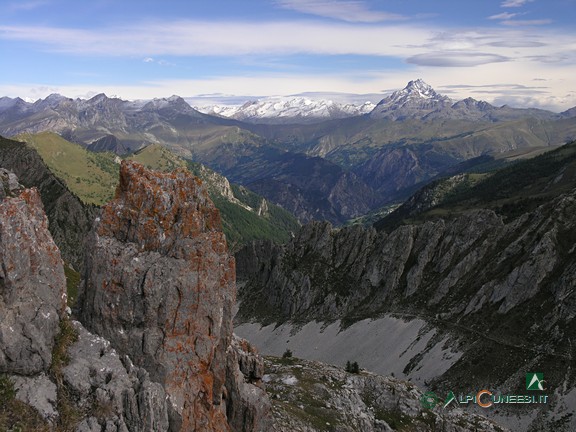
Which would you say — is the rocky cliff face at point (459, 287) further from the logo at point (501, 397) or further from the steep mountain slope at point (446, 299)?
the logo at point (501, 397)

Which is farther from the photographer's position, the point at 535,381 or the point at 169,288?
the point at 535,381

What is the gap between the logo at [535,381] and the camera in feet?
246

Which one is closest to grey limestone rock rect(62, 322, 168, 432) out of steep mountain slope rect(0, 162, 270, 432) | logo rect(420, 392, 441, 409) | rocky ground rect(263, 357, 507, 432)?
steep mountain slope rect(0, 162, 270, 432)

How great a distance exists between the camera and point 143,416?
25359 mm

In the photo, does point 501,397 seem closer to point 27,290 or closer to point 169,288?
point 169,288

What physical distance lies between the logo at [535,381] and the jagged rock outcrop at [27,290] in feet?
238

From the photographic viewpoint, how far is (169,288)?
29391mm

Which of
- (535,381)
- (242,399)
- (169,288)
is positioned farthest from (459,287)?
(169,288)

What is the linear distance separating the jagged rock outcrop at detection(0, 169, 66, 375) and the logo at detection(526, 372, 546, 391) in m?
72.4

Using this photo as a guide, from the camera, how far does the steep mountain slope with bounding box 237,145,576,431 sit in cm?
8431

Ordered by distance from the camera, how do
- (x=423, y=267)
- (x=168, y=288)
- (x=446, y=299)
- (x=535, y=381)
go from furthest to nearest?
1. (x=423, y=267)
2. (x=446, y=299)
3. (x=535, y=381)
4. (x=168, y=288)

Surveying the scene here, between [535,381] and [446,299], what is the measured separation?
3870 cm

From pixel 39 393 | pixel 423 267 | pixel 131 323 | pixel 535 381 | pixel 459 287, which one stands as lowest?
pixel 535 381

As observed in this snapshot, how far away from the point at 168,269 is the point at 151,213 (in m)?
3.69
